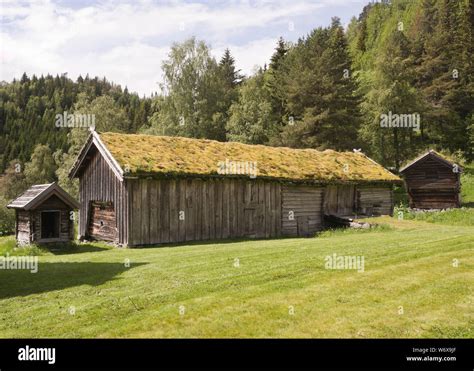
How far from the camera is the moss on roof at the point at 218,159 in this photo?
68.4 ft

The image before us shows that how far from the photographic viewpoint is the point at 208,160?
23344 millimetres

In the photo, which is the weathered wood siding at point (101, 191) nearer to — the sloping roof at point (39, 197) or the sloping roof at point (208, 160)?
the sloping roof at point (208, 160)

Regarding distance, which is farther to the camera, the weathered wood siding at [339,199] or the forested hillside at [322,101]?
the forested hillside at [322,101]

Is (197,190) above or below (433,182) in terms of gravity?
below

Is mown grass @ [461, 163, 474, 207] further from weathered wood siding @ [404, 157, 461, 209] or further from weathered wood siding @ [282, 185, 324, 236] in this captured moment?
weathered wood siding @ [282, 185, 324, 236]

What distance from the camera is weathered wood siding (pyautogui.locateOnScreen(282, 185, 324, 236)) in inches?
995

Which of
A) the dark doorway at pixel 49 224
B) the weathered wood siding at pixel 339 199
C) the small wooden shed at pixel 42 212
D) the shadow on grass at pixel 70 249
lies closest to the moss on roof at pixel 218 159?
the weathered wood siding at pixel 339 199

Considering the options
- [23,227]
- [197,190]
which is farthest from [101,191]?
[197,190]

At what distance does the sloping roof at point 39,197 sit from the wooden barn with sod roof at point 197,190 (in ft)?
7.09

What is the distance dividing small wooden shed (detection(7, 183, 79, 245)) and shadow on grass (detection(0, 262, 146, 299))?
643 cm

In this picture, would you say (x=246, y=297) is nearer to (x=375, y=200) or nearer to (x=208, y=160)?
(x=208, y=160)

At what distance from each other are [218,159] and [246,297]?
15465 mm

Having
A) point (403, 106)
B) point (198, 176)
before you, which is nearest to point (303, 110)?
point (403, 106)
